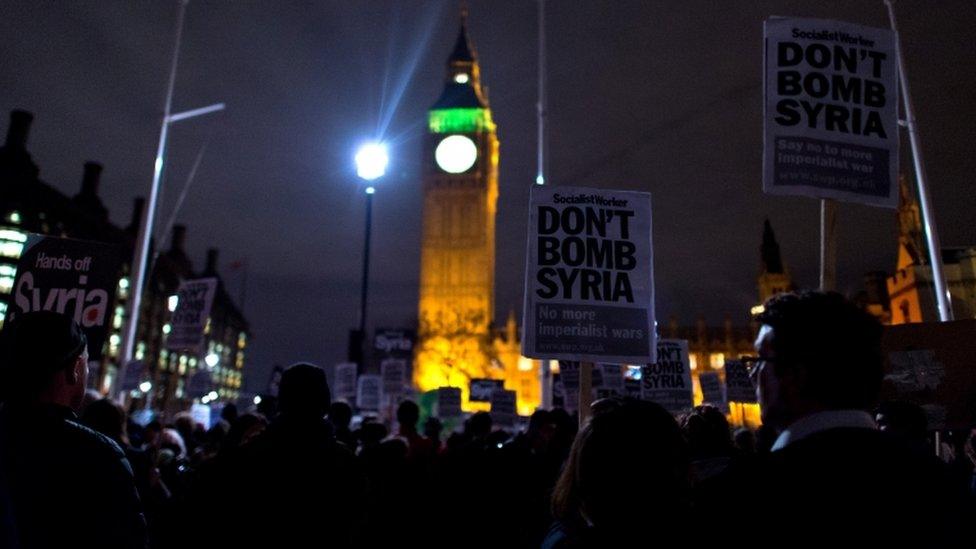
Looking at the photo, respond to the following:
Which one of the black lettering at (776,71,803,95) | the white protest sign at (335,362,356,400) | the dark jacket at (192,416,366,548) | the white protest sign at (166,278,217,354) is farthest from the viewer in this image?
the white protest sign at (335,362,356,400)

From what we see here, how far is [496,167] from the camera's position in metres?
88.8

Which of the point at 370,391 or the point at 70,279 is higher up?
the point at 70,279

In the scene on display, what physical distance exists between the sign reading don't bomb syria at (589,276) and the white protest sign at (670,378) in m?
5.28

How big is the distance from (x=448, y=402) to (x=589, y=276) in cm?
1391

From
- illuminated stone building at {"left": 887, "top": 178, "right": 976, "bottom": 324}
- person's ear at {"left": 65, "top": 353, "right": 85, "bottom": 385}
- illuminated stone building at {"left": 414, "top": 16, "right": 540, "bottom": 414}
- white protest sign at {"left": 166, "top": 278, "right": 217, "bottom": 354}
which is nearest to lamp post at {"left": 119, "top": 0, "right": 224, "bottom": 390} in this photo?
white protest sign at {"left": 166, "top": 278, "right": 217, "bottom": 354}

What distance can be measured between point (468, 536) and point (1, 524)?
5.02m

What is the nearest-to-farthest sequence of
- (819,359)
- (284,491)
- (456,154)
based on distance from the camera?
(819,359) < (284,491) < (456,154)

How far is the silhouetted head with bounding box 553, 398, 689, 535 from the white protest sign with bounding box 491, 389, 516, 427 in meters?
14.9

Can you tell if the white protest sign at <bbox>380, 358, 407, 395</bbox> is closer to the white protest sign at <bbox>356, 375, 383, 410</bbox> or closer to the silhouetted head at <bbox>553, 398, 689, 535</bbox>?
the white protest sign at <bbox>356, 375, 383, 410</bbox>

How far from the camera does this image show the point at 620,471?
226 cm

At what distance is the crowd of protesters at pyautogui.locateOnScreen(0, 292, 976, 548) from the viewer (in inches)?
71.5

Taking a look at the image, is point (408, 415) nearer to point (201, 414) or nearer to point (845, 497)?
point (845, 497)

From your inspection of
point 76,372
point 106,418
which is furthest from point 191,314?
point 76,372

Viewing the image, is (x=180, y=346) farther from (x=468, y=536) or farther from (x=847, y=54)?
(x=847, y=54)
